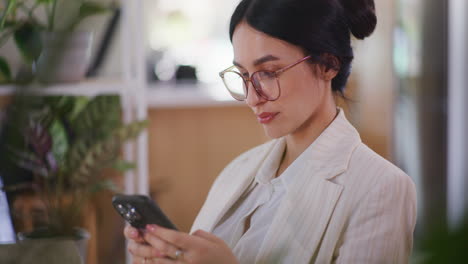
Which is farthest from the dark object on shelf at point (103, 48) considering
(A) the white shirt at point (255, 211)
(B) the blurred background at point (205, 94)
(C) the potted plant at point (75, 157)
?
(A) the white shirt at point (255, 211)

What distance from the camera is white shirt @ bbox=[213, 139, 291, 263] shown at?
2.76 feet

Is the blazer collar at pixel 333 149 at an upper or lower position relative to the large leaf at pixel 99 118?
upper

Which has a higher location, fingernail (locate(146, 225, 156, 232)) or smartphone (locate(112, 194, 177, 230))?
smartphone (locate(112, 194, 177, 230))

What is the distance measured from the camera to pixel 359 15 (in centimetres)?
78

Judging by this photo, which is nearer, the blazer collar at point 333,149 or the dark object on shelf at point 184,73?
the blazer collar at point 333,149

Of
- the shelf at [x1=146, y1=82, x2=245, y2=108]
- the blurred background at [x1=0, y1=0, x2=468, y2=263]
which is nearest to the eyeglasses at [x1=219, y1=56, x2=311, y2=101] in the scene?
the blurred background at [x1=0, y1=0, x2=468, y2=263]

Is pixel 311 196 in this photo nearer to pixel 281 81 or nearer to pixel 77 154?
pixel 281 81

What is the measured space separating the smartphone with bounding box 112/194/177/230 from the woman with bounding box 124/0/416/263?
0.8 inches

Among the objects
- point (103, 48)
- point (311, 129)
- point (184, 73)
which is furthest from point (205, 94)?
point (311, 129)

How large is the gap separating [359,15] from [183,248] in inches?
15.7

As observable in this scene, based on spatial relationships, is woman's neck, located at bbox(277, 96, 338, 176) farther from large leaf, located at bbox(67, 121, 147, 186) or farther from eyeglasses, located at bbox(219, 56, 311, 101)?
large leaf, located at bbox(67, 121, 147, 186)

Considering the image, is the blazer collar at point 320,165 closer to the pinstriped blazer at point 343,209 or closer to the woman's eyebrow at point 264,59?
the pinstriped blazer at point 343,209

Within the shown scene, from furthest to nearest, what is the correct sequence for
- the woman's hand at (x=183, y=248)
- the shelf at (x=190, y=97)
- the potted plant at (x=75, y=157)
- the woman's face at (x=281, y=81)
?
the shelf at (x=190, y=97) → the potted plant at (x=75, y=157) → the woman's face at (x=281, y=81) → the woman's hand at (x=183, y=248)

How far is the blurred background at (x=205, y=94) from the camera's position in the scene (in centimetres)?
175
